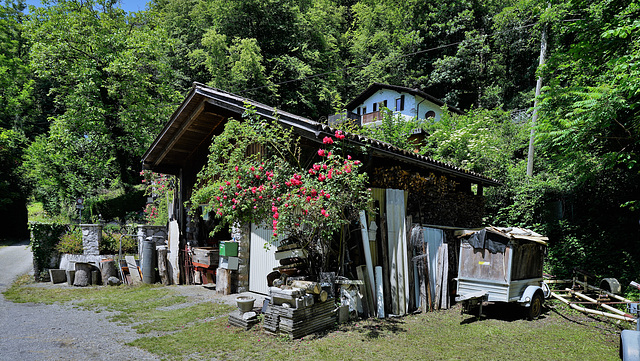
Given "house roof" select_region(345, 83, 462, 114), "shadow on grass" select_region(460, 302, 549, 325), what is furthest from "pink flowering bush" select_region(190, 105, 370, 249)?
"house roof" select_region(345, 83, 462, 114)

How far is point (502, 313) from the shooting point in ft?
26.0

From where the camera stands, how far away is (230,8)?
2897 cm

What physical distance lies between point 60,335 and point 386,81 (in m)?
31.5

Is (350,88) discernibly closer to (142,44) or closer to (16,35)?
(142,44)

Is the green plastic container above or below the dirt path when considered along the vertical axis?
above

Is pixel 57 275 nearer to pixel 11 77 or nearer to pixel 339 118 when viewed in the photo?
pixel 339 118

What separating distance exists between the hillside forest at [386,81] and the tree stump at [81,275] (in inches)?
340

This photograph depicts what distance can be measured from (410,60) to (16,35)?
35.9m

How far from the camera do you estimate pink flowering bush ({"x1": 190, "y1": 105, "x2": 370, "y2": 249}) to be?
5.75 m

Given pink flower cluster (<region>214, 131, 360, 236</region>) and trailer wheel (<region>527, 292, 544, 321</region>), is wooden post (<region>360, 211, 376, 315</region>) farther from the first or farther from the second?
trailer wheel (<region>527, 292, 544, 321</region>)

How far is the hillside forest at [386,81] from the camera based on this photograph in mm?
9516

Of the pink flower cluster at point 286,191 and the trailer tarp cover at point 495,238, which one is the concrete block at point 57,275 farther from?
the trailer tarp cover at point 495,238

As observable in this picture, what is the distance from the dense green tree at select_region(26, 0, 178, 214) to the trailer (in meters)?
18.9

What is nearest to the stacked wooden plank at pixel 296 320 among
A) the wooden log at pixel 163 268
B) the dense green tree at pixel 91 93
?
the wooden log at pixel 163 268
